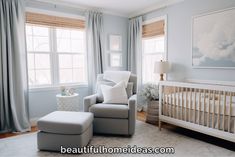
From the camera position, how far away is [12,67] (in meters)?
3.05

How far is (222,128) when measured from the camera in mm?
2273

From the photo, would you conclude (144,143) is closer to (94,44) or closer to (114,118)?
(114,118)

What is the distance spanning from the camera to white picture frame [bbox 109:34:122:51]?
14.2 feet

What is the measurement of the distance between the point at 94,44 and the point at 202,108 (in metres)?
2.45

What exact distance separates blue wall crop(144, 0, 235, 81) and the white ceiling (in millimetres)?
167

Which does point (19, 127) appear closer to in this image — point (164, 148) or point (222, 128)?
point (164, 148)

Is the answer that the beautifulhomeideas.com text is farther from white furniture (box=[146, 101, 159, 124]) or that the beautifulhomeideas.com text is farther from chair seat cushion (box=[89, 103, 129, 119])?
white furniture (box=[146, 101, 159, 124])

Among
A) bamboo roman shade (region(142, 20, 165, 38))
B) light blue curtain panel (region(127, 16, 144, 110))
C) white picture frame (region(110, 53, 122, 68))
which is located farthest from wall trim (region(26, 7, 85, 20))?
bamboo roman shade (region(142, 20, 165, 38))

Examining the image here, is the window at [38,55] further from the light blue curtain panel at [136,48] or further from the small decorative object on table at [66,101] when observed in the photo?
the light blue curtain panel at [136,48]

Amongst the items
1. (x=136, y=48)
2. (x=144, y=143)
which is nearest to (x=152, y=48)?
(x=136, y=48)

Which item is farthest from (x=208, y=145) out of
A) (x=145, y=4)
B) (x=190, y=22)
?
(x=145, y=4)

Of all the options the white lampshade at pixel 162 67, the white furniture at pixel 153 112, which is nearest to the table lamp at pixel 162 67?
the white lampshade at pixel 162 67

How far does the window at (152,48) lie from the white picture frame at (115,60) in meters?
0.58

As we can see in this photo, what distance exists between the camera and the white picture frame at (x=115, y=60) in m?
4.38
